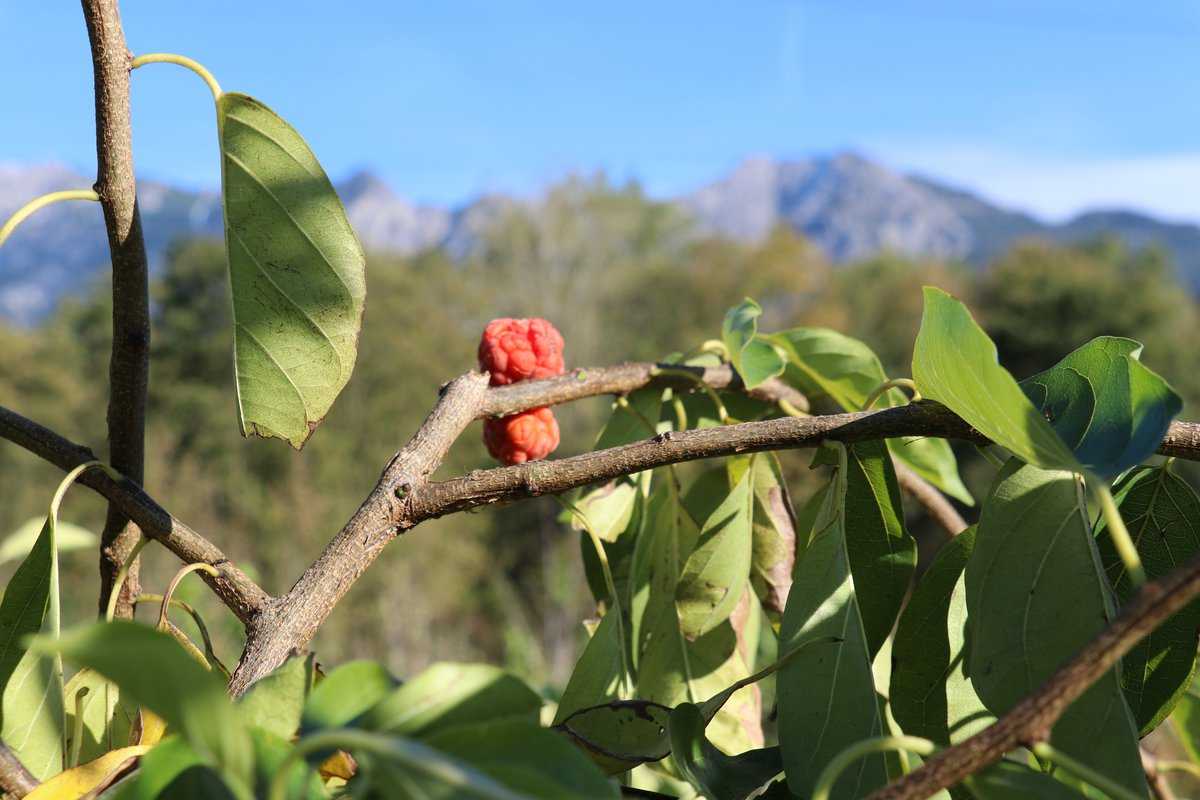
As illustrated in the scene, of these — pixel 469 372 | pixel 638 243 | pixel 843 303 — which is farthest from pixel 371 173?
pixel 469 372

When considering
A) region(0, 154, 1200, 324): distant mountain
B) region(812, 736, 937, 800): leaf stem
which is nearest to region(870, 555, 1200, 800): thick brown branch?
region(812, 736, 937, 800): leaf stem

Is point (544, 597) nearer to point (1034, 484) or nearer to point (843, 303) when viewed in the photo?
point (843, 303)

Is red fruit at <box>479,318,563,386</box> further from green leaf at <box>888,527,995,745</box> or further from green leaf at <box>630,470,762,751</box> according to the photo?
green leaf at <box>888,527,995,745</box>

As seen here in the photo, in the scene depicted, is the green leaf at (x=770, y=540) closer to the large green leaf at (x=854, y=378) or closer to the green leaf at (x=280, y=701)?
the large green leaf at (x=854, y=378)

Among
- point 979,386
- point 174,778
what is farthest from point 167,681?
point 979,386

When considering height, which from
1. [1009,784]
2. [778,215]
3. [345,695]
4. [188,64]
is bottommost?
[1009,784]

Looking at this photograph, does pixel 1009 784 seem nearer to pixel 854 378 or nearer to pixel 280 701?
pixel 280 701

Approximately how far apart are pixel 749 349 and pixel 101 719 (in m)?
0.50

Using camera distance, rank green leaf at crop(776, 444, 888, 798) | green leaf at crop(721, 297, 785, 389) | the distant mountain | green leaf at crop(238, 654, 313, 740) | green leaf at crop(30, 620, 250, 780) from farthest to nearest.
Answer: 1. the distant mountain
2. green leaf at crop(721, 297, 785, 389)
3. green leaf at crop(776, 444, 888, 798)
4. green leaf at crop(238, 654, 313, 740)
5. green leaf at crop(30, 620, 250, 780)

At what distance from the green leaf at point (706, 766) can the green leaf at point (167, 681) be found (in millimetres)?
243

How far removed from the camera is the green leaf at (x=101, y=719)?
58cm

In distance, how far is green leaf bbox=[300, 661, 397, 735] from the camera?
31 cm

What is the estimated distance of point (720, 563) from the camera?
65cm

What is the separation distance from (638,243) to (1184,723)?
2599 cm
